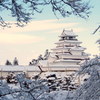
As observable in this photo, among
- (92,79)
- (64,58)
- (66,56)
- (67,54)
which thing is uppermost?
(67,54)

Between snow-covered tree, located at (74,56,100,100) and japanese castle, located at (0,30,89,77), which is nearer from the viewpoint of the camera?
snow-covered tree, located at (74,56,100,100)

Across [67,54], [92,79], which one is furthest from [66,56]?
[92,79]

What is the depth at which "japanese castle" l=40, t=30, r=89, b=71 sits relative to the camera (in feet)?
164

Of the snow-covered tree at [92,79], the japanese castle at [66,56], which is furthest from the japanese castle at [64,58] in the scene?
the snow-covered tree at [92,79]

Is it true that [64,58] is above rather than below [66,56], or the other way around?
below

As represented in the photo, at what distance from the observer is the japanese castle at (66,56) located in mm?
50000

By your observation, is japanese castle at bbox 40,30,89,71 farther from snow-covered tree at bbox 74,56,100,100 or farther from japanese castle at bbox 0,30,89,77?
snow-covered tree at bbox 74,56,100,100

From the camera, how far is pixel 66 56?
50.8 meters

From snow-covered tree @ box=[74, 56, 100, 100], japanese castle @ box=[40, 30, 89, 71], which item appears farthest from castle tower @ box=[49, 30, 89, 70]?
snow-covered tree @ box=[74, 56, 100, 100]

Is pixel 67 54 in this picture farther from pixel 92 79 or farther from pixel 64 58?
pixel 92 79

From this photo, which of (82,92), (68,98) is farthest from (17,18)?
(68,98)

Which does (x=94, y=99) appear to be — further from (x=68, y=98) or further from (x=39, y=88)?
(x=39, y=88)

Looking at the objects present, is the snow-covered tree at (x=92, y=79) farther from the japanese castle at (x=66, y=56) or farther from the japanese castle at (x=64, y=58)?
the japanese castle at (x=66, y=56)

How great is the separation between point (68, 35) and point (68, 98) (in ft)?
154
